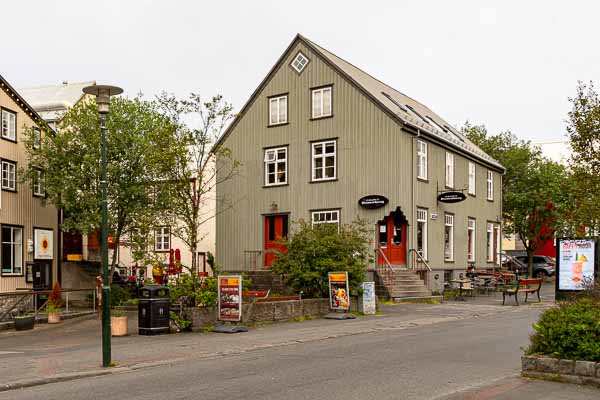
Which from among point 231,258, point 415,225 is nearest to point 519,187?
point 415,225

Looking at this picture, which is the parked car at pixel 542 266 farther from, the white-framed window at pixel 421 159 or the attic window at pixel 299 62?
the attic window at pixel 299 62

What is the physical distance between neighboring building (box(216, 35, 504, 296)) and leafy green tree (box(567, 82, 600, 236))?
401 inches

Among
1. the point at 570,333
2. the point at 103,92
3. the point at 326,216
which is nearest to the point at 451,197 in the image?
the point at 326,216

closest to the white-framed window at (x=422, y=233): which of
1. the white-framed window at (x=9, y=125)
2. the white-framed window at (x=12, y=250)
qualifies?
the white-framed window at (x=12, y=250)

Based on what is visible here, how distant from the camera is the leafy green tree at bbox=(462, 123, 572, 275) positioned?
1774 inches

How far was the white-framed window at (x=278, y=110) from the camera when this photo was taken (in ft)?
107

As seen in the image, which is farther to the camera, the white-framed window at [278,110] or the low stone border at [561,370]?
the white-framed window at [278,110]

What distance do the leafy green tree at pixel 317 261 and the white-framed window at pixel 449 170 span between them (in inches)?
468

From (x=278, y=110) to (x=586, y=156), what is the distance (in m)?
16.5

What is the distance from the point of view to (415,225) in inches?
1180

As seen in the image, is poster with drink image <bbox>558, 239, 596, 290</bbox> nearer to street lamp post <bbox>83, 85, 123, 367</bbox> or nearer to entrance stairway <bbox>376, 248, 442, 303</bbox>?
entrance stairway <bbox>376, 248, 442, 303</bbox>

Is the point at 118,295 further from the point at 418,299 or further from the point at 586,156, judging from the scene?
the point at 586,156

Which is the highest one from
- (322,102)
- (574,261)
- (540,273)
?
(322,102)

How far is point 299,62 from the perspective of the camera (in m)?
32.1
